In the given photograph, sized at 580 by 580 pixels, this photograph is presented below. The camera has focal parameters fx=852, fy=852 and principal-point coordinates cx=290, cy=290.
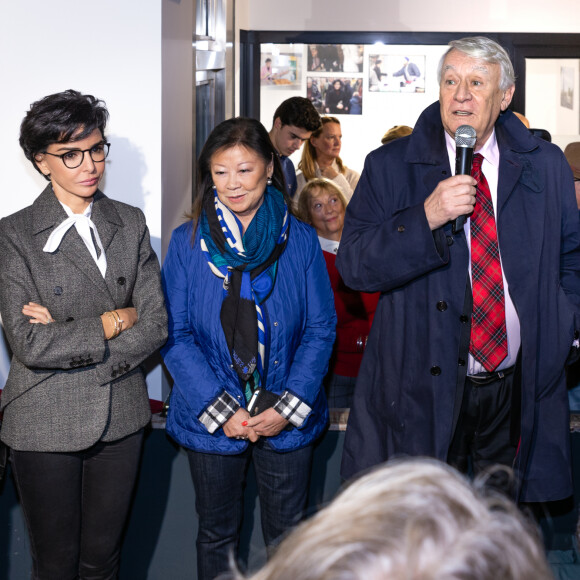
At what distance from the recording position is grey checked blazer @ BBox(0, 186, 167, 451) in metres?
2.38

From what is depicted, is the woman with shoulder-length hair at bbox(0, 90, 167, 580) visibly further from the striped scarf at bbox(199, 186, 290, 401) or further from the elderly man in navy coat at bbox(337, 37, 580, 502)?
the elderly man in navy coat at bbox(337, 37, 580, 502)

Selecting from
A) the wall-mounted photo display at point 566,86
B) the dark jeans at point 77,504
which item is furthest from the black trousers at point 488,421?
the wall-mounted photo display at point 566,86

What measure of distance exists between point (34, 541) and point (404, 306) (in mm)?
1276

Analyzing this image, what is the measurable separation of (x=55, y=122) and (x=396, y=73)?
5724 millimetres

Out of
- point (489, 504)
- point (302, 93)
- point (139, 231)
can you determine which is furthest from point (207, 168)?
point (302, 93)

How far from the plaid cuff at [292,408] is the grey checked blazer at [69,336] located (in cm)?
40

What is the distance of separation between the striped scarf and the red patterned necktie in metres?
0.61

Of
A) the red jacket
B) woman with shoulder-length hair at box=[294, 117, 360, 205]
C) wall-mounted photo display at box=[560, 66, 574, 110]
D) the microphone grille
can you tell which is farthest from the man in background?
wall-mounted photo display at box=[560, 66, 574, 110]

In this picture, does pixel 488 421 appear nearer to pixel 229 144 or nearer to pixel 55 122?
pixel 229 144

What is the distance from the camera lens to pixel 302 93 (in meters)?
7.81

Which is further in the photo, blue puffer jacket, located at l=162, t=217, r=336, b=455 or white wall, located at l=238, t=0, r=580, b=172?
white wall, located at l=238, t=0, r=580, b=172

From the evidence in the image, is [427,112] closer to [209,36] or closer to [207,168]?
[207,168]

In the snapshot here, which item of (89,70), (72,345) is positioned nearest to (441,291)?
(72,345)

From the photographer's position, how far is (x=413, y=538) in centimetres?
53
